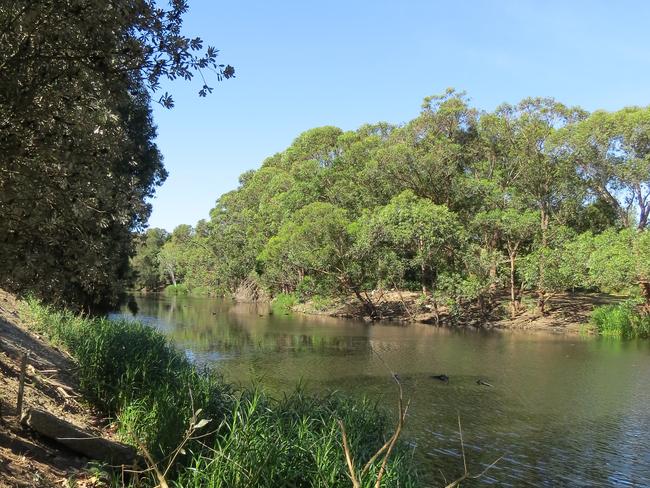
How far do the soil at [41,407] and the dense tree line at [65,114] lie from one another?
2395 millimetres

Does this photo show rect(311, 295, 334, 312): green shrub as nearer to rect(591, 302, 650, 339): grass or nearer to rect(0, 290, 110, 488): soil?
rect(591, 302, 650, 339): grass

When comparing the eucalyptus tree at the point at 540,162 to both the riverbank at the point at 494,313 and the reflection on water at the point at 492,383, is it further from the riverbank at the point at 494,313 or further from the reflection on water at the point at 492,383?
the reflection on water at the point at 492,383

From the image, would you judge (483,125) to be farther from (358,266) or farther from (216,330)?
(216,330)

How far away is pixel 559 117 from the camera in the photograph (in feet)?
151

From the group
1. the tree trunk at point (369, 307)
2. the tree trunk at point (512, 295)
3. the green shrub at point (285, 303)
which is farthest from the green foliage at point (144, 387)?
the green shrub at point (285, 303)

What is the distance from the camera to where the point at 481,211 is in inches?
1754

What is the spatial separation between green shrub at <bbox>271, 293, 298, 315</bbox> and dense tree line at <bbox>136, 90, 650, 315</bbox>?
4911mm

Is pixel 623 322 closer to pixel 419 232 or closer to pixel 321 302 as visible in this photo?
pixel 419 232

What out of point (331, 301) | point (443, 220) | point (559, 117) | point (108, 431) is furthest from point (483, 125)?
point (108, 431)

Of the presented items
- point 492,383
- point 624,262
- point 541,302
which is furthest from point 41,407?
point 541,302

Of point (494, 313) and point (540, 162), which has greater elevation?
point (540, 162)

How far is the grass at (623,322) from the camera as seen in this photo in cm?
3419

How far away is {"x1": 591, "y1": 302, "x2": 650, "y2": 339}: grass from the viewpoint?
34.2 meters

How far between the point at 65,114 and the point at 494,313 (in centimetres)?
4169
